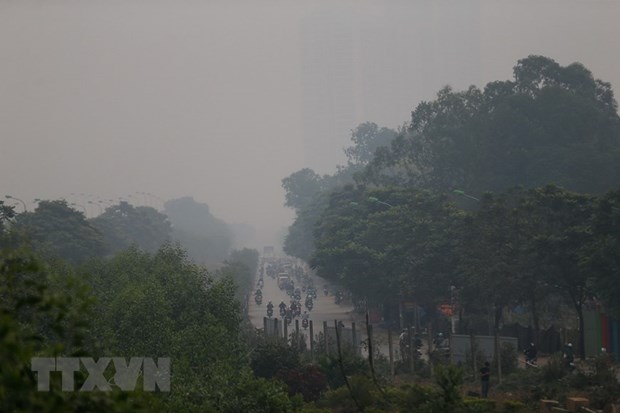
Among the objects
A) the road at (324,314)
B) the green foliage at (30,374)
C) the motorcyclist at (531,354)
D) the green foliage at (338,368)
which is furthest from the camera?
the road at (324,314)

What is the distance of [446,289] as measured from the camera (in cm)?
5559

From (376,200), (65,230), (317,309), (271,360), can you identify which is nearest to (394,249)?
(376,200)

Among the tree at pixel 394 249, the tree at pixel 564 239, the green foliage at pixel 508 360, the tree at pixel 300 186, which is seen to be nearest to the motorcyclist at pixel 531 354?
the green foliage at pixel 508 360

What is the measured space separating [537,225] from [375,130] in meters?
121

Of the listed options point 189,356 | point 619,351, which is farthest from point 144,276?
point 619,351

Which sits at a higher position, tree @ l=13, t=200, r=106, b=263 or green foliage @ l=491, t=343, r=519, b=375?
tree @ l=13, t=200, r=106, b=263

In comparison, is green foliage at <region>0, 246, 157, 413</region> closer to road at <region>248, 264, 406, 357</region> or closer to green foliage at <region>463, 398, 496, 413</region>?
green foliage at <region>463, 398, 496, 413</region>

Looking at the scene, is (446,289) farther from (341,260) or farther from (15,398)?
(15,398)

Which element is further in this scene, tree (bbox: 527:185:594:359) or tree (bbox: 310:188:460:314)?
tree (bbox: 310:188:460:314)

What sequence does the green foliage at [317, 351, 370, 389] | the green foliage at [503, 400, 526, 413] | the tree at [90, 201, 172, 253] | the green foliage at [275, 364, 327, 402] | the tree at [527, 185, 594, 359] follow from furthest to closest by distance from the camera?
the tree at [90, 201, 172, 253], the tree at [527, 185, 594, 359], the green foliage at [317, 351, 370, 389], the green foliage at [275, 364, 327, 402], the green foliage at [503, 400, 526, 413]

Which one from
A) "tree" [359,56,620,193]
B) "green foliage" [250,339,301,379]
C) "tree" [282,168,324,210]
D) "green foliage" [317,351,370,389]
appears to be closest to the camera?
"green foliage" [317,351,370,389]

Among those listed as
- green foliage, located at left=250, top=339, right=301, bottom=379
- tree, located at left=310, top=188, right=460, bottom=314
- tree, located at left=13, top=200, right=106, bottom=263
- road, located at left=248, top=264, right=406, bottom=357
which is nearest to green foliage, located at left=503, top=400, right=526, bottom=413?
green foliage, located at left=250, top=339, right=301, bottom=379

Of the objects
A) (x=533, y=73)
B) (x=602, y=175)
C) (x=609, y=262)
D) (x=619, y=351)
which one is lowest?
(x=619, y=351)

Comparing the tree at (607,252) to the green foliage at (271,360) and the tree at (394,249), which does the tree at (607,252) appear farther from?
the tree at (394,249)
